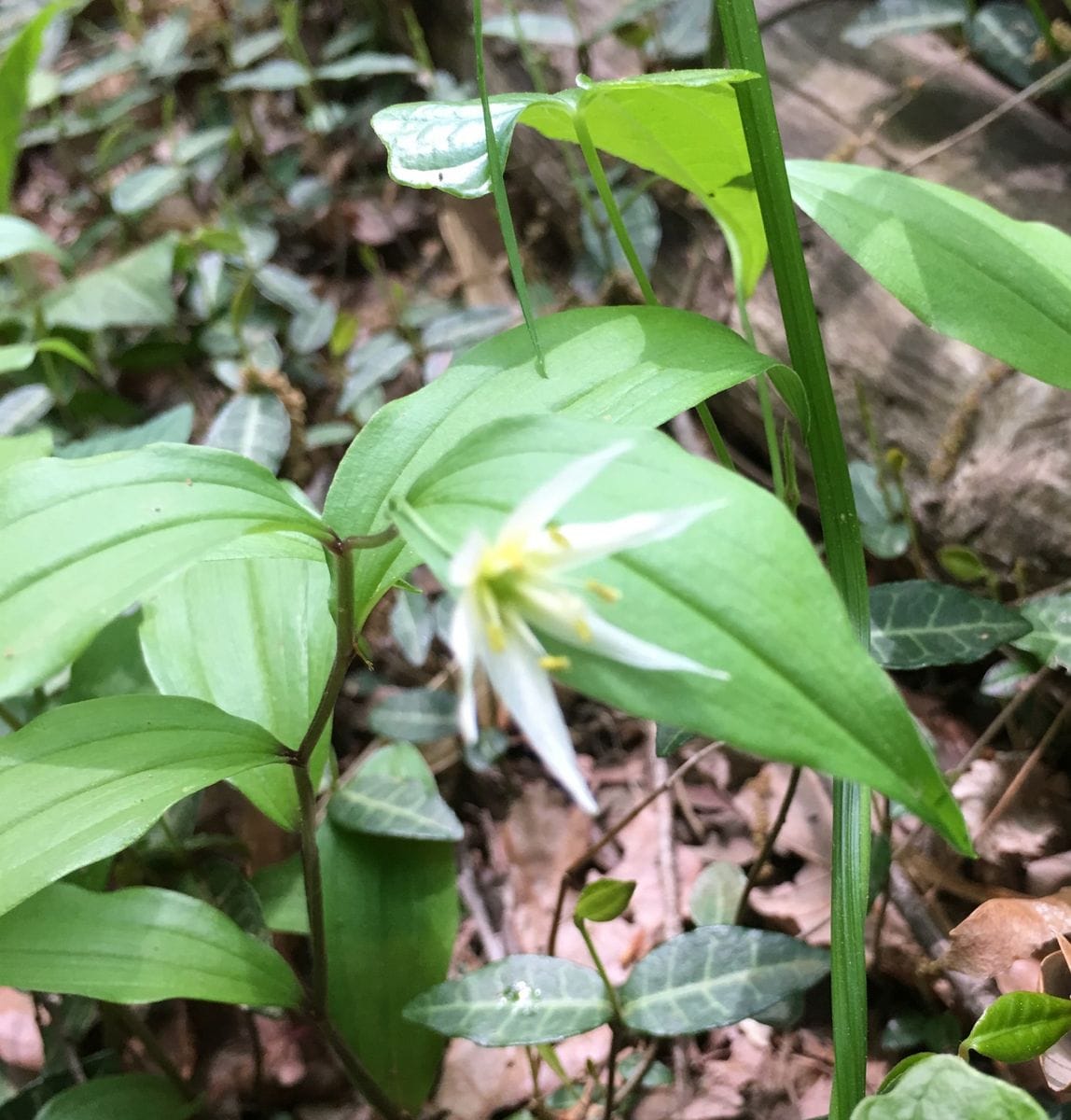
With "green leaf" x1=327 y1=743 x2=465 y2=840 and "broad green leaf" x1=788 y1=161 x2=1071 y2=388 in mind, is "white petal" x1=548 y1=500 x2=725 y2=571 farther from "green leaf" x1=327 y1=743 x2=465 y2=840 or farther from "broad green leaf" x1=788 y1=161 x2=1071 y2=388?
"green leaf" x1=327 y1=743 x2=465 y2=840

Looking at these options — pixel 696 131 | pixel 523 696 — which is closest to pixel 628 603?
pixel 523 696

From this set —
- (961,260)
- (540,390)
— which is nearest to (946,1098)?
(540,390)

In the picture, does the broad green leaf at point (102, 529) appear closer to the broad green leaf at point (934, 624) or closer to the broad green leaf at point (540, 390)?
the broad green leaf at point (540, 390)

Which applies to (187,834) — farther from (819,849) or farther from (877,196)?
(877,196)


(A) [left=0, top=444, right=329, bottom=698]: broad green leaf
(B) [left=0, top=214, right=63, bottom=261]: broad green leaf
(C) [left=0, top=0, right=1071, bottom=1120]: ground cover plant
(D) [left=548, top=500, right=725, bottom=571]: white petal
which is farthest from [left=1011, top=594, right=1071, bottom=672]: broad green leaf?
(B) [left=0, top=214, right=63, bottom=261]: broad green leaf

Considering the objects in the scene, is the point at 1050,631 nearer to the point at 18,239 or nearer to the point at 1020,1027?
the point at 1020,1027
